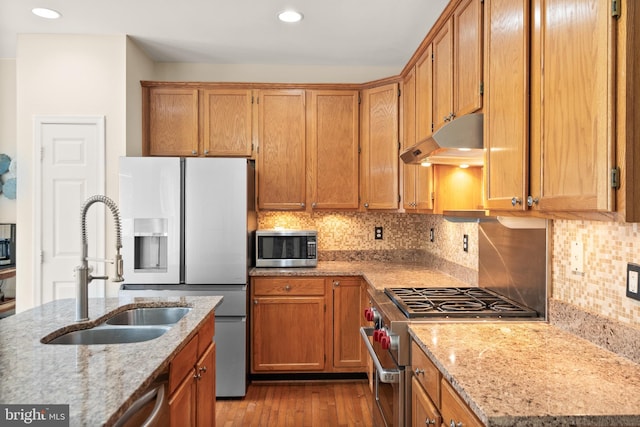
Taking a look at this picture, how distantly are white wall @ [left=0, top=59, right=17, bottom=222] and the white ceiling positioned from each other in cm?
14

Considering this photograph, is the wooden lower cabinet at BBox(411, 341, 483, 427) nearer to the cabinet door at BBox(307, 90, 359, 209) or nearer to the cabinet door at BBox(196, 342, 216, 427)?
the cabinet door at BBox(196, 342, 216, 427)

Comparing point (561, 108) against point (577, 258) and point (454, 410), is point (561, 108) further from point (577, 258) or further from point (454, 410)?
point (454, 410)

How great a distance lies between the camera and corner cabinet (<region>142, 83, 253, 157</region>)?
11.2 ft

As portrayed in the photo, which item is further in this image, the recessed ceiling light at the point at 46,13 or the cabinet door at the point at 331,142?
the cabinet door at the point at 331,142

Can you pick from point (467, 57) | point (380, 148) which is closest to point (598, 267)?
point (467, 57)

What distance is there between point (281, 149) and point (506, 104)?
2.23m

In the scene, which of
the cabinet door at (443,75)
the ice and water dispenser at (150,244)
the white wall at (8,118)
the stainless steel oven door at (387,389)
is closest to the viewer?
the stainless steel oven door at (387,389)

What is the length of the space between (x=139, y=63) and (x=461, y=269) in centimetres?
310

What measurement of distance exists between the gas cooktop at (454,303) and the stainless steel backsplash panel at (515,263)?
5cm

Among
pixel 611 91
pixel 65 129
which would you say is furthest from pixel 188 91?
pixel 611 91

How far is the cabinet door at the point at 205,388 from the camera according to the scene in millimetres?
1825

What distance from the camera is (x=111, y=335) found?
5.70ft

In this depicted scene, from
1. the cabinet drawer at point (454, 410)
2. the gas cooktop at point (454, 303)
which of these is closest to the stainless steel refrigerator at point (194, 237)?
the gas cooktop at point (454, 303)

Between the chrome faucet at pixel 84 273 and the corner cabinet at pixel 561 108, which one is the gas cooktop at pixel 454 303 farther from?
the chrome faucet at pixel 84 273
